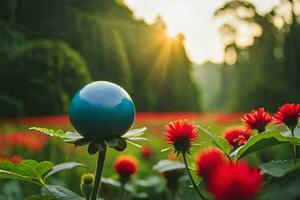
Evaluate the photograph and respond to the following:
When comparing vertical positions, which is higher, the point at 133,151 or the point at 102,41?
the point at 102,41

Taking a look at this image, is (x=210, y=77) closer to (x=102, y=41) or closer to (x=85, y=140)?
(x=102, y=41)

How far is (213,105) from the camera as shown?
41375mm

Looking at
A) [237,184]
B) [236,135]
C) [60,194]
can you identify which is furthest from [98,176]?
[237,184]

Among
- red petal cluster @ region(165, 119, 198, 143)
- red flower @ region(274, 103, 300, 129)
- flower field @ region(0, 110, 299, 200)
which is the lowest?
flower field @ region(0, 110, 299, 200)

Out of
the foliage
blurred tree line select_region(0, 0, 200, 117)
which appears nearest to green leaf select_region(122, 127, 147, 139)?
blurred tree line select_region(0, 0, 200, 117)

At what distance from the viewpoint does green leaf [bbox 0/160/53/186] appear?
54.0 inches

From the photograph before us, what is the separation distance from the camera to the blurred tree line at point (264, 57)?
18.4 metres

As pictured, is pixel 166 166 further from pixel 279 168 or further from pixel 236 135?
pixel 279 168

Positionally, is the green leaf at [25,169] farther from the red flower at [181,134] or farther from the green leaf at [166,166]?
the green leaf at [166,166]

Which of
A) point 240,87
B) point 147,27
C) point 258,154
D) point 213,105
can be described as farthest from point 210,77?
point 258,154

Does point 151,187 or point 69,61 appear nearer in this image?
point 151,187

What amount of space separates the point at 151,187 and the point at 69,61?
400 centimetres

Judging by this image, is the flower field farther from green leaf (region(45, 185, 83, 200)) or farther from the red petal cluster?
green leaf (region(45, 185, 83, 200))

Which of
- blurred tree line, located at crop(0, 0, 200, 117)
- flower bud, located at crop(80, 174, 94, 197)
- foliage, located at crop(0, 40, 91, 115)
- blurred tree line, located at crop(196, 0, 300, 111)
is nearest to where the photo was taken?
flower bud, located at crop(80, 174, 94, 197)
